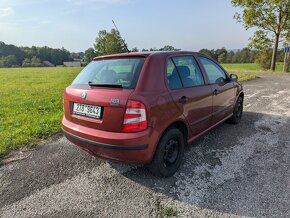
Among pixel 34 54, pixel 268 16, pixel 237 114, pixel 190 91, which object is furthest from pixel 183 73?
pixel 34 54

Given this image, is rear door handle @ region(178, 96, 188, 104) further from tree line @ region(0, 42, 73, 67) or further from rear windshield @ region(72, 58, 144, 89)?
tree line @ region(0, 42, 73, 67)

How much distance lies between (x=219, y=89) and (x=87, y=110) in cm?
244

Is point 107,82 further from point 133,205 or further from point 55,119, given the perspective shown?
point 55,119

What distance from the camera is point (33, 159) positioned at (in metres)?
3.71

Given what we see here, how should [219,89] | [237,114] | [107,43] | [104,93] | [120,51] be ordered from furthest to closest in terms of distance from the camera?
1. [107,43]
2. [120,51]
3. [237,114]
4. [219,89]
5. [104,93]

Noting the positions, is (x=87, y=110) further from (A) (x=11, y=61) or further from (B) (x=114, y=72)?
(A) (x=11, y=61)

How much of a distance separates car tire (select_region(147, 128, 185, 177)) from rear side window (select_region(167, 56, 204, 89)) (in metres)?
0.65

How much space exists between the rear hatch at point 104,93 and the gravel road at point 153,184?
2.55ft

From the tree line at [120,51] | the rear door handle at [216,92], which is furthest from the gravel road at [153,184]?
the tree line at [120,51]

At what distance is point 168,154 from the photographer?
10.4 feet

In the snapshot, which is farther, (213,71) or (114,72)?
(213,71)

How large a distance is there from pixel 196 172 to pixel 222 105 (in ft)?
5.49

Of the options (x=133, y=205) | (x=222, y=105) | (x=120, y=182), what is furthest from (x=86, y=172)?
(x=222, y=105)

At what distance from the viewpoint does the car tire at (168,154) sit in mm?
2940
